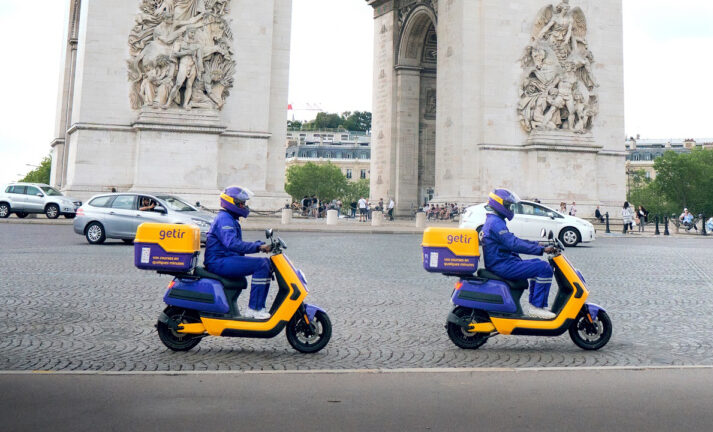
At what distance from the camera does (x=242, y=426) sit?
378cm

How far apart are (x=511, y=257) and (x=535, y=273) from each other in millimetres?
240

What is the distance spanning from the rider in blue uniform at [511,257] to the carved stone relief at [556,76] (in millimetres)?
23530

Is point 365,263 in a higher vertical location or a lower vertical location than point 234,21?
lower

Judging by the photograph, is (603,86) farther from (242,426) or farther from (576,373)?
(242,426)

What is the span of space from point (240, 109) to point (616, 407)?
74.7ft

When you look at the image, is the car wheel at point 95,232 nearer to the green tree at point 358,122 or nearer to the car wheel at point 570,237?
the car wheel at point 570,237

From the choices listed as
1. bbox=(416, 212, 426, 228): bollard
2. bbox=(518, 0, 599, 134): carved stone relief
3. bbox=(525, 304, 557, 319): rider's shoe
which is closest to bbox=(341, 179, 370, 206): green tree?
bbox=(518, 0, 599, 134): carved stone relief

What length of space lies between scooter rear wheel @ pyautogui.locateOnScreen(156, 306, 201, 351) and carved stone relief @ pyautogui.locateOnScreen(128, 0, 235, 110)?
19.6 m

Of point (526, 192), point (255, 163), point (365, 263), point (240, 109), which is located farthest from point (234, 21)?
point (365, 263)

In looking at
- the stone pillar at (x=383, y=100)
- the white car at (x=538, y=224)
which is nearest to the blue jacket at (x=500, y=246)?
the white car at (x=538, y=224)

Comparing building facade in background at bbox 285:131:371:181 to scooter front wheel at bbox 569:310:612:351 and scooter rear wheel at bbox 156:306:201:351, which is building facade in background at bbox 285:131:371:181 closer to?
scooter front wheel at bbox 569:310:612:351

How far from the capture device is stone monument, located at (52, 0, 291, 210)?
79.8ft

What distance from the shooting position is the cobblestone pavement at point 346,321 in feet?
18.2

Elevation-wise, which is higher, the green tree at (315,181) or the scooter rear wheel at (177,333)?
the green tree at (315,181)
